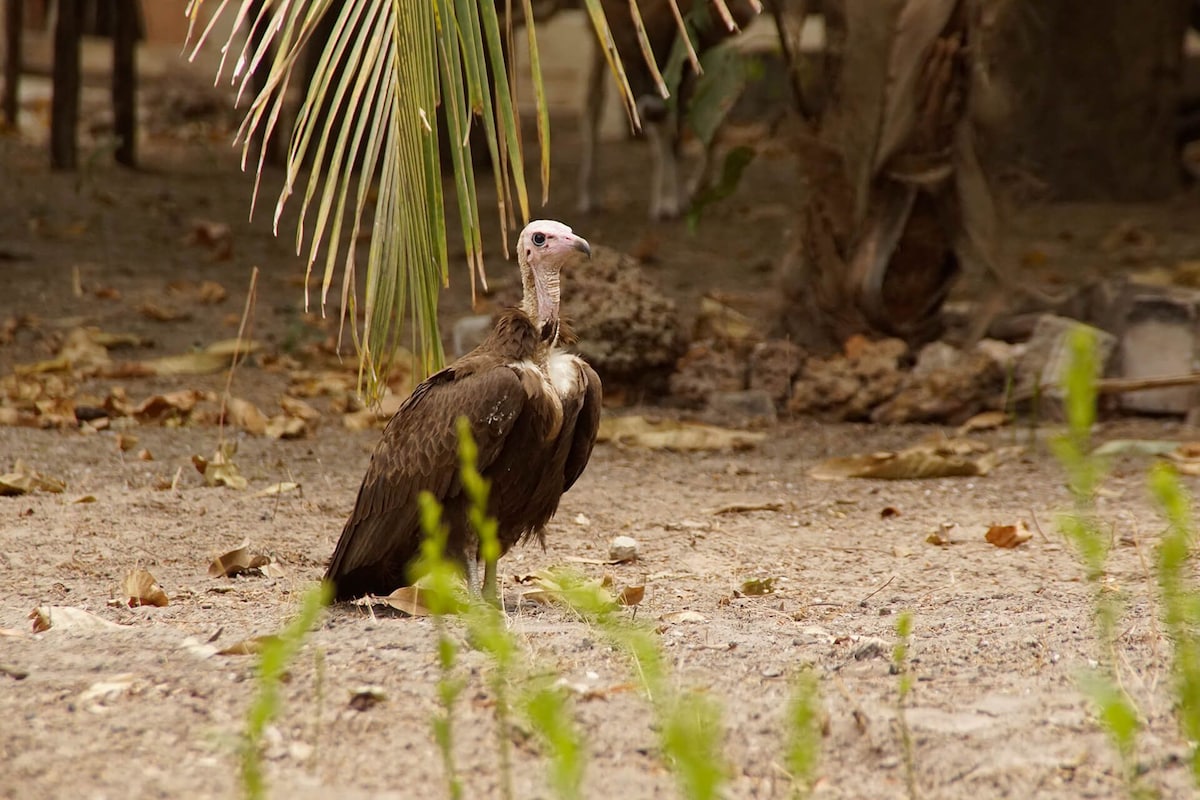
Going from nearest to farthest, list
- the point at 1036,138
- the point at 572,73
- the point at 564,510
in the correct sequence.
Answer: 1. the point at 564,510
2. the point at 1036,138
3. the point at 572,73

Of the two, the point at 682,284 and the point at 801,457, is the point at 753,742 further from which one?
the point at 682,284

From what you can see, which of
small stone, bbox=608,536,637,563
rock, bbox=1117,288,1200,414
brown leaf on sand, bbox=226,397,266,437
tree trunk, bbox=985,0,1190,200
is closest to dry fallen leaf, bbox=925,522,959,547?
small stone, bbox=608,536,637,563

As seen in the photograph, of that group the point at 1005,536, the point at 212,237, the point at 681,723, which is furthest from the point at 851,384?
the point at 681,723

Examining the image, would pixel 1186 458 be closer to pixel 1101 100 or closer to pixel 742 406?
pixel 742 406

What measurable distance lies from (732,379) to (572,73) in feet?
35.2

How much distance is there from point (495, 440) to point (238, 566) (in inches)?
38.7

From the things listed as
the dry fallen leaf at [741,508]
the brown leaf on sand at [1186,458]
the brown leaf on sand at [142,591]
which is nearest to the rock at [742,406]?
the dry fallen leaf at [741,508]

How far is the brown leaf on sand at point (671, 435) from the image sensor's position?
20.1 feet

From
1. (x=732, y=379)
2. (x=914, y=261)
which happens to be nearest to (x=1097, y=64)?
(x=914, y=261)

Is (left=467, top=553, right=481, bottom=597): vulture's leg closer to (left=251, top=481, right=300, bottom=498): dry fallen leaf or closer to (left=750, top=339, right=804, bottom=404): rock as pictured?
(left=251, top=481, right=300, bottom=498): dry fallen leaf

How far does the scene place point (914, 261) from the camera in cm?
694

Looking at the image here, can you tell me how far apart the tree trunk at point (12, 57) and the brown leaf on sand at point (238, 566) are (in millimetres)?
9354

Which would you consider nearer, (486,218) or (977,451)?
(977,451)

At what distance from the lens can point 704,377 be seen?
6805 mm
